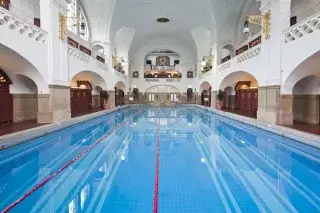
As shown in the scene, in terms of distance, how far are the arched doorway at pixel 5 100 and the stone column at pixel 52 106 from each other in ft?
5.02

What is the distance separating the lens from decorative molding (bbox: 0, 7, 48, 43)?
7.05 m

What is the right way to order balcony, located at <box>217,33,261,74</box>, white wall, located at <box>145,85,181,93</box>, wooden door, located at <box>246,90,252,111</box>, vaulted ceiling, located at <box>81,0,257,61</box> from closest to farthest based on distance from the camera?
balcony, located at <box>217,33,261,74</box>
vaulted ceiling, located at <box>81,0,257,61</box>
wooden door, located at <box>246,90,252,111</box>
white wall, located at <box>145,85,181,93</box>

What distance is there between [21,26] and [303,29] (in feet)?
30.3

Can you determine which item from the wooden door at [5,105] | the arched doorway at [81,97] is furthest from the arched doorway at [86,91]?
the wooden door at [5,105]

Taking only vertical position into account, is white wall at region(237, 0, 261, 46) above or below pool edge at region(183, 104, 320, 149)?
above

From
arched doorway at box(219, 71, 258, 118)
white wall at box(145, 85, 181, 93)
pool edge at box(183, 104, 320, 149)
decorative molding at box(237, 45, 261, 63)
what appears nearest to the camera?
pool edge at box(183, 104, 320, 149)

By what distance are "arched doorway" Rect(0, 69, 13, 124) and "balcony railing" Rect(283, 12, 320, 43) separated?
36.7 feet

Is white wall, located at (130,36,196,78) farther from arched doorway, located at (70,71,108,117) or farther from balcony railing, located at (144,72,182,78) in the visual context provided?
arched doorway, located at (70,71,108,117)

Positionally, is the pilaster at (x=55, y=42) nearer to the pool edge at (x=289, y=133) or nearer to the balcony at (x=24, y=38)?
the balcony at (x=24, y=38)

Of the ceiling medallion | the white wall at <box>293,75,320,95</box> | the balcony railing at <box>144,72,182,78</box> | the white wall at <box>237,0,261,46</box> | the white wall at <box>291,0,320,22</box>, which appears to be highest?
the ceiling medallion

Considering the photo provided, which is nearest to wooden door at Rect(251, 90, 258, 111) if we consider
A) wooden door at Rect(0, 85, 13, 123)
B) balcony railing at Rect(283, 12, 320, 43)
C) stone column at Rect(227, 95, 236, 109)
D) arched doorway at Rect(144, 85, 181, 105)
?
stone column at Rect(227, 95, 236, 109)

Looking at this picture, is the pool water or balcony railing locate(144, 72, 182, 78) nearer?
the pool water

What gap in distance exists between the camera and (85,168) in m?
5.05

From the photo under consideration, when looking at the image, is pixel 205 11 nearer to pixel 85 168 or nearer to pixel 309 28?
pixel 309 28
